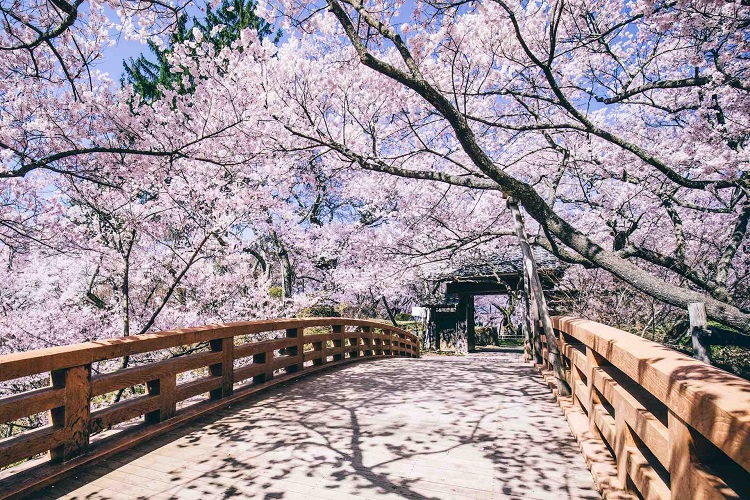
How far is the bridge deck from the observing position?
300 cm

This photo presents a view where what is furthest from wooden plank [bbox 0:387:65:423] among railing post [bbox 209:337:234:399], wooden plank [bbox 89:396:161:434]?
railing post [bbox 209:337:234:399]

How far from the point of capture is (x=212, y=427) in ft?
14.2

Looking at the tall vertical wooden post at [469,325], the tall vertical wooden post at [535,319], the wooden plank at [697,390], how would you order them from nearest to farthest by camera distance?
the wooden plank at [697,390] < the tall vertical wooden post at [535,319] < the tall vertical wooden post at [469,325]

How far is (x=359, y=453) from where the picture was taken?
3639mm

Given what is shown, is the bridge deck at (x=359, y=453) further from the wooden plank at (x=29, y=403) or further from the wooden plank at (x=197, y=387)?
the wooden plank at (x=29, y=403)

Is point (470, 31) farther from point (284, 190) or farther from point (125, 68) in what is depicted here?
point (125, 68)

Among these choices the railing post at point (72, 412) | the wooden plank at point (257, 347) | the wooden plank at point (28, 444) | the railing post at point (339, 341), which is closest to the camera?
the wooden plank at point (28, 444)

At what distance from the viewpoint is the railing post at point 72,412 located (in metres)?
3.21

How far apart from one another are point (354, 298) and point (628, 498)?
1820cm

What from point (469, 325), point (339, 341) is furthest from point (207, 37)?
point (469, 325)

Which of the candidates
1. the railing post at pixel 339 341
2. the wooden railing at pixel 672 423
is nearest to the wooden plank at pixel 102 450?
the railing post at pixel 339 341

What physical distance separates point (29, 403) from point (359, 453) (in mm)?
2534

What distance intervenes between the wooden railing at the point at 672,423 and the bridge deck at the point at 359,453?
0.57 m

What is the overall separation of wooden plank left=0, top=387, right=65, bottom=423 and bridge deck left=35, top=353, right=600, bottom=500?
1.92 ft
